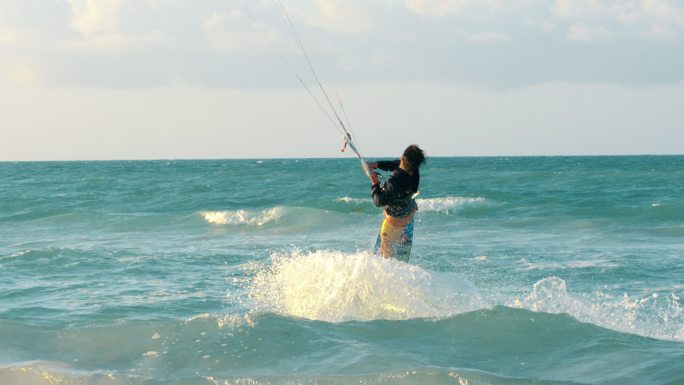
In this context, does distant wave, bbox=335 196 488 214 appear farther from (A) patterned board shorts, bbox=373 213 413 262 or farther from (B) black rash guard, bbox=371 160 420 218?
(B) black rash guard, bbox=371 160 420 218

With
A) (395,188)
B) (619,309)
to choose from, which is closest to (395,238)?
(395,188)

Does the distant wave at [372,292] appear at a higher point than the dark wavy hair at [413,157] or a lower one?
lower

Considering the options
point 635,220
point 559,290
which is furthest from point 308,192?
point 559,290

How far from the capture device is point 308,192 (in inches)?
1318

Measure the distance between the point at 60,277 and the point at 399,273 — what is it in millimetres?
5480

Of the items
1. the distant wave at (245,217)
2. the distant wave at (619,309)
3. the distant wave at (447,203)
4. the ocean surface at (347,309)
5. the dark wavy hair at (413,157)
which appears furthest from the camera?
the distant wave at (447,203)

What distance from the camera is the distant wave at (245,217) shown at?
21.8 metres

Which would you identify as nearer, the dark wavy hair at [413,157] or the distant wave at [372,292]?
the dark wavy hair at [413,157]

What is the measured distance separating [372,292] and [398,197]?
1.02 m

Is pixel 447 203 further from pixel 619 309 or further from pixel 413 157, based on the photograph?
pixel 413 157

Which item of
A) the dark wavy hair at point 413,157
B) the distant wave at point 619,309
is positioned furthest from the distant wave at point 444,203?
the dark wavy hair at point 413,157

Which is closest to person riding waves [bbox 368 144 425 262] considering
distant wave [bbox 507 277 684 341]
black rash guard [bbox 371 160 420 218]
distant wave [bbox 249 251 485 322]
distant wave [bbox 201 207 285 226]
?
black rash guard [bbox 371 160 420 218]

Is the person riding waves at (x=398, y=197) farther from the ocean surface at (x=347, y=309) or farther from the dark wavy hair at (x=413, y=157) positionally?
the ocean surface at (x=347, y=309)

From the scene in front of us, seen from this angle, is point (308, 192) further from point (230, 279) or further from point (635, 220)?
point (230, 279)
